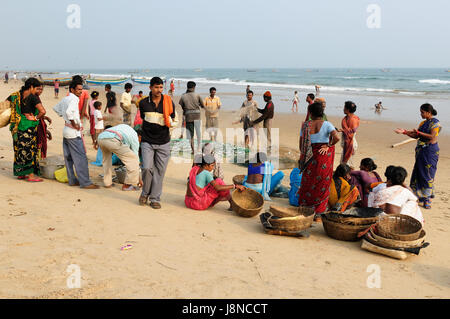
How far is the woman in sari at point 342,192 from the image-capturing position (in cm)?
519

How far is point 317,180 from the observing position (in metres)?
4.97

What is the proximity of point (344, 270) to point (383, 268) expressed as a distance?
1.46ft

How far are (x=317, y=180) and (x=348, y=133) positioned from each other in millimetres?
1970

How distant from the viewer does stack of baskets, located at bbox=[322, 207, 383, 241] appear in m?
4.34

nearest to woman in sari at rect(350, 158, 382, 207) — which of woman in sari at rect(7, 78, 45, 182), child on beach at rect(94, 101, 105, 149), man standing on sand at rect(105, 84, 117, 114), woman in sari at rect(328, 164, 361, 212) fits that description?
woman in sari at rect(328, 164, 361, 212)

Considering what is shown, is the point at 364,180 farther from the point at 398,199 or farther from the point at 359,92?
the point at 359,92

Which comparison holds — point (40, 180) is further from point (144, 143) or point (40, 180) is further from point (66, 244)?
point (66, 244)

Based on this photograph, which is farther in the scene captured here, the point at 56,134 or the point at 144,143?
the point at 56,134

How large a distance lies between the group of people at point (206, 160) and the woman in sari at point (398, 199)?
0.04ft

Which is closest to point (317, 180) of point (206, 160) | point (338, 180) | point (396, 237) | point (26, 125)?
point (338, 180)

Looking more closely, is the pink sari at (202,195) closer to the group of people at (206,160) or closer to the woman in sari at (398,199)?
the group of people at (206,160)

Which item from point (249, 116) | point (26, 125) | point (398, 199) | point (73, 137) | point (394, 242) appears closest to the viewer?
point (394, 242)

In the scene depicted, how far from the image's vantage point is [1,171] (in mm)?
6566
